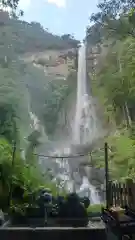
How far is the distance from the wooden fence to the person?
1.89 ft

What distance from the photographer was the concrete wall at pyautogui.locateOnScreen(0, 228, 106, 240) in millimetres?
4434

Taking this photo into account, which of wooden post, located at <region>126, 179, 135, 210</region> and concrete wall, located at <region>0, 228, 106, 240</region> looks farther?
concrete wall, located at <region>0, 228, 106, 240</region>

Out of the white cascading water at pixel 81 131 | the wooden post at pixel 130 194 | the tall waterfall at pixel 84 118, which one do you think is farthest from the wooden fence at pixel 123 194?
the tall waterfall at pixel 84 118

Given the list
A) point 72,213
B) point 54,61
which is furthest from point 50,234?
point 54,61

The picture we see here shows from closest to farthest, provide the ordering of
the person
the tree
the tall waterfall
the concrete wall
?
the concrete wall < the person < the tree < the tall waterfall

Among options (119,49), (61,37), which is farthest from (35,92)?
(61,37)

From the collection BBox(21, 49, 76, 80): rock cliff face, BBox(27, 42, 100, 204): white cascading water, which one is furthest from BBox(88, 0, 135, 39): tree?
BBox(21, 49, 76, 80): rock cliff face

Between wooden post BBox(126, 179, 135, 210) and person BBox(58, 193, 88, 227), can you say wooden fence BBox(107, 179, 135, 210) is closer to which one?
wooden post BBox(126, 179, 135, 210)

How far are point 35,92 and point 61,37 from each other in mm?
8608

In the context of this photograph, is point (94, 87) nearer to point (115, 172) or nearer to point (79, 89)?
point (79, 89)

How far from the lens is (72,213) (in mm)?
5941

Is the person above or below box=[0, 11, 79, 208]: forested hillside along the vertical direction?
below

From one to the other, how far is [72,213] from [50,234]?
1.54 metres

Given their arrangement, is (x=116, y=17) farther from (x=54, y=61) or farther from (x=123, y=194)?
(x=54, y=61)
